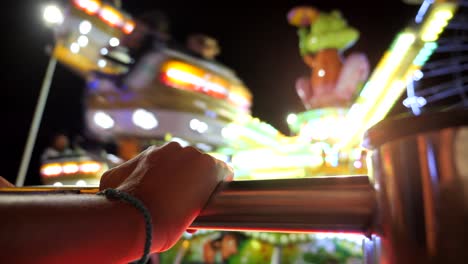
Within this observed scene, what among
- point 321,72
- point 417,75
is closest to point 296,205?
point 417,75

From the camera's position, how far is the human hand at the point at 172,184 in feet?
2.74

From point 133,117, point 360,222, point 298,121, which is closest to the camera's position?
point 360,222

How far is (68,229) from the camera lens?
0.71 m

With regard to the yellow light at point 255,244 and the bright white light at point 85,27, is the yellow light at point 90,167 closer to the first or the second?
the bright white light at point 85,27

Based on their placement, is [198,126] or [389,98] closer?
[389,98]

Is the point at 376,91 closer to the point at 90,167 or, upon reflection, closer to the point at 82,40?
the point at 82,40

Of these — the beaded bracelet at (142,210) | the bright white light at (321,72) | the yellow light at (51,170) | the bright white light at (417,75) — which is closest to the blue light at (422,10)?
the bright white light at (417,75)

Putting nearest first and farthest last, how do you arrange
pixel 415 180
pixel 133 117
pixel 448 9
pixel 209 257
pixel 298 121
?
pixel 415 180 < pixel 448 9 < pixel 209 257 < pixel 298 121 < pixel 133 117

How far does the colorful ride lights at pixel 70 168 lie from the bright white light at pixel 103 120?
3.43ft

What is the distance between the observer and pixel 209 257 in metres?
8.20

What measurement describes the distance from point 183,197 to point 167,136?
37.0 ft

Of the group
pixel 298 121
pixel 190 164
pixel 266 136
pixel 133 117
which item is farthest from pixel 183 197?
pixel 133 117

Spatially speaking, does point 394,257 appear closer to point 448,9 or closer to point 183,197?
point 183,197

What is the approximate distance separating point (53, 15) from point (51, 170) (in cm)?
Answer: 432
